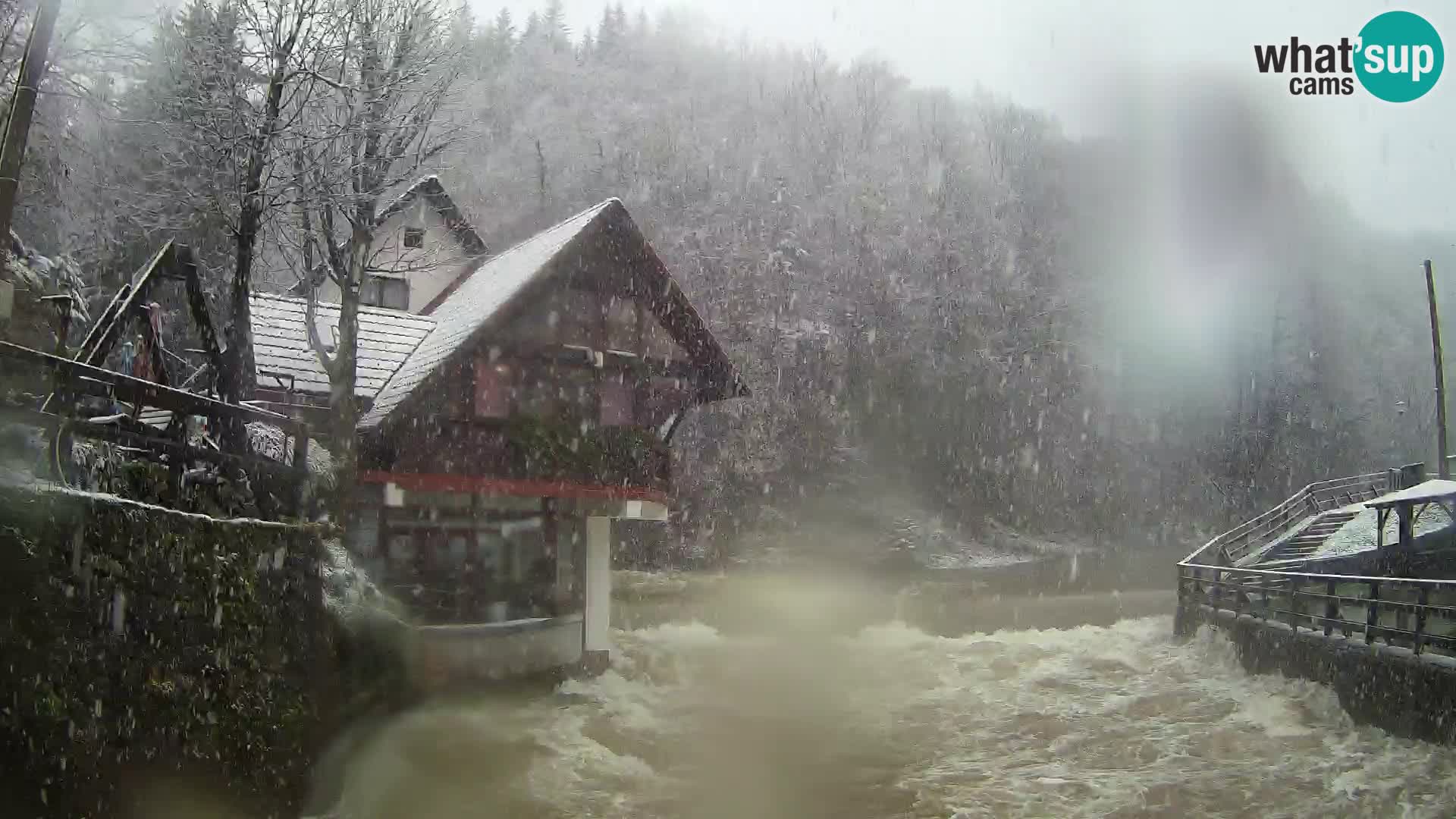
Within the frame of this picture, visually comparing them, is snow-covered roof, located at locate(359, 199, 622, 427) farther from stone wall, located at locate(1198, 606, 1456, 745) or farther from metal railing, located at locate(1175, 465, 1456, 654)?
stone wall, located at locate(1198, 606, 1456, 745)

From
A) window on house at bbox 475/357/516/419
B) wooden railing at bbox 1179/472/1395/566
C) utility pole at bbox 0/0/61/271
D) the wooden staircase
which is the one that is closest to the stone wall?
the wooden staircase

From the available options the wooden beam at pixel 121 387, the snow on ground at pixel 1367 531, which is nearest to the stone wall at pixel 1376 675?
the snow on ground at pixel 1367 531

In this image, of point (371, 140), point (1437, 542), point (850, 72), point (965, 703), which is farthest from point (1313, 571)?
point (850, 72)

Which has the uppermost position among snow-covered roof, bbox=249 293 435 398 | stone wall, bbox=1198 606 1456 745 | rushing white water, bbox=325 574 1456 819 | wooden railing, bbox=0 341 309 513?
snow-covered roof, bbox=249 293 435 398

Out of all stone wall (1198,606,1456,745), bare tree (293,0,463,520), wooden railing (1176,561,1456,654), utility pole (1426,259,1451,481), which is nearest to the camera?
stone wall (1198,606,1456,745)

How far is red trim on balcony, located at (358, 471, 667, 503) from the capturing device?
14.3 m

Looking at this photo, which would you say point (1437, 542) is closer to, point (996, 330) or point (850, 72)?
point (996, 330)

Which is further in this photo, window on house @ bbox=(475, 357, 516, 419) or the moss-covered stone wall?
window on house @ bbox=(475, 357, 516, 419)

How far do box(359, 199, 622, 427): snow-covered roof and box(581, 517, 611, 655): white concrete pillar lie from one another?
380 centimetres

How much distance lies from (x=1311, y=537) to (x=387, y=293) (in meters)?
21.4

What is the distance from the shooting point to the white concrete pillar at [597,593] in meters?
16.9

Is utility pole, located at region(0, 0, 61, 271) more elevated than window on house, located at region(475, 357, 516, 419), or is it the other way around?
utility pole, located at region(0, 0, 61, 271)

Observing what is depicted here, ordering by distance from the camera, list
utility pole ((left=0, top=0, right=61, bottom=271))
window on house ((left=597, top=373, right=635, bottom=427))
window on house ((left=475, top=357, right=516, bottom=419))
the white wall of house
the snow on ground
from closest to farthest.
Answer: utility pole ((left=0, top=0, right=61, bottom=271)) < window on house ((left=475, top=357, right=516, bottom=419)) < window on house ((left=597, top=373, right=635, bottom=427)) < the snow on ground < the white wall of house

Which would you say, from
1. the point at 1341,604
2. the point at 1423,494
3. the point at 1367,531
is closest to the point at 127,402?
the point at 1341,604
